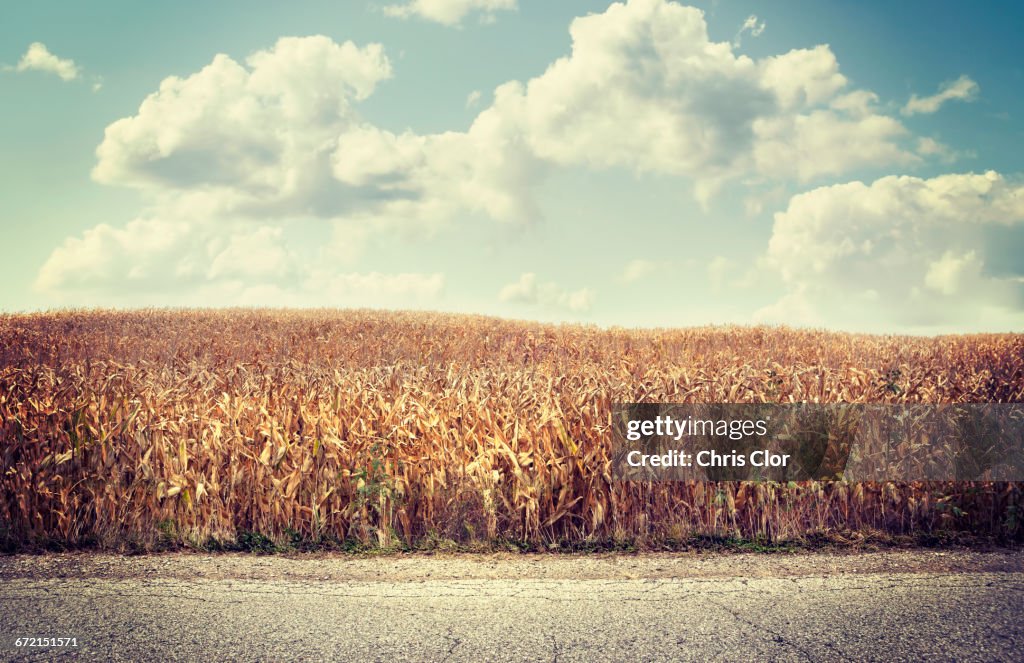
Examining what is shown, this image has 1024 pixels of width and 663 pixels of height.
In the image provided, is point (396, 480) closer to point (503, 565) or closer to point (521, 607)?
point (503, 565)

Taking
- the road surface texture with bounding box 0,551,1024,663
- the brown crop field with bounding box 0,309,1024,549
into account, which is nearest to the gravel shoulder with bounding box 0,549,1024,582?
the road surface texture with bounding box 0,551,1024,663

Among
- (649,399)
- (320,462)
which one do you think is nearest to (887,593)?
(649,399)

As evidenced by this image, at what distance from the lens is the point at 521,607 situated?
459 centimetres

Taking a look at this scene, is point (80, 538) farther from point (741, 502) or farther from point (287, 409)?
point (741, 502)

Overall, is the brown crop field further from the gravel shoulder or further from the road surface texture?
the road surface texture

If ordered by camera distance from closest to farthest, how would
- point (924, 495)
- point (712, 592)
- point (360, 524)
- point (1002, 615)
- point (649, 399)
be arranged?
point (1002, 615), point (712, 592), point (360, 524), point (924, 495), point (649, 399)

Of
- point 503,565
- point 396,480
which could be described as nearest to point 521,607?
point 503,565

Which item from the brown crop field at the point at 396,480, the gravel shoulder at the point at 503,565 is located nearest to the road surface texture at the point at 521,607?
the gravel shoulder at the point at 503,565

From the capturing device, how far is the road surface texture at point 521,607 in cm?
409

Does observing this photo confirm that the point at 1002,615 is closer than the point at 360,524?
Yes

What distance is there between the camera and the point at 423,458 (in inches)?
247

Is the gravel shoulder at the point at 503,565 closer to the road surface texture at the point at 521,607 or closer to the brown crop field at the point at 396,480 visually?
the road surface texture at the point at 521,607

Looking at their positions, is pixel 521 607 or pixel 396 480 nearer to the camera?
pixel 521 607

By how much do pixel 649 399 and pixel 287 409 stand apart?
358 cm
